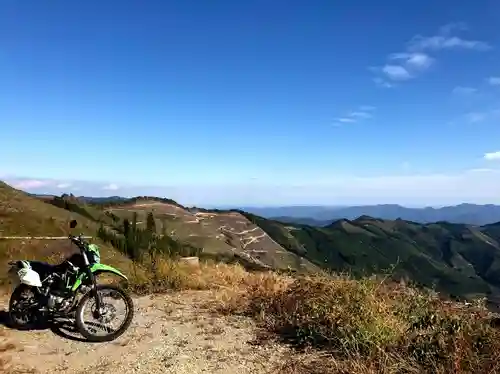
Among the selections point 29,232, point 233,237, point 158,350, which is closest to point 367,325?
point 158,350

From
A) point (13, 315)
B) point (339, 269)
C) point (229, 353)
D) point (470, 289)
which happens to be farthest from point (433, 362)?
point (470, 289)

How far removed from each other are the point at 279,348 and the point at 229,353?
29.8 inches

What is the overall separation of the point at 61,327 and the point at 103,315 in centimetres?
92

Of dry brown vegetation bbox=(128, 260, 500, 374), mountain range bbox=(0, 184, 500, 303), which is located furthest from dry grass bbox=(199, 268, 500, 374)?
mountain range bbox=(0, 184, 500, 303)

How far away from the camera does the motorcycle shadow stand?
24.6 feet

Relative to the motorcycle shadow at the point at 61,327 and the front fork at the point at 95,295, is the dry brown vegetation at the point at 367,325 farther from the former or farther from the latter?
the motorcycle shadow at the point at 61,327

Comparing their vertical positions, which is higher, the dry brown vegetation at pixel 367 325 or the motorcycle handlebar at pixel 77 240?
the motorcycle handlebar at pixel 77 240

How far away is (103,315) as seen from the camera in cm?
757

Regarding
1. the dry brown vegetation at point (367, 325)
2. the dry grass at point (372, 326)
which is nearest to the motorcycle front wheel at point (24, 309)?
the dry brown vegetation at point (367, 325)

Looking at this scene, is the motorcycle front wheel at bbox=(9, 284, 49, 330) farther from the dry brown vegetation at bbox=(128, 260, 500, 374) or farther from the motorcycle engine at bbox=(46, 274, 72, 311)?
the dry brown vegetation at bbox=(128, 260, 500, 374)

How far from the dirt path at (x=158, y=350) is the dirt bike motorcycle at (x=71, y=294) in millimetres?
309

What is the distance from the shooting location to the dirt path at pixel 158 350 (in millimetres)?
6266

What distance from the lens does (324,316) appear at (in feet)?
25.1

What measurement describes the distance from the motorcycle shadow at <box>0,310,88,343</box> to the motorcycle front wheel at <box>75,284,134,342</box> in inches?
8.1
